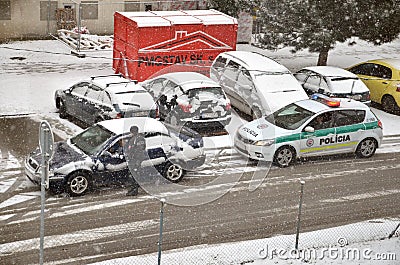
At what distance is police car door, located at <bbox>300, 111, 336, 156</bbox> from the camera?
1677 cm

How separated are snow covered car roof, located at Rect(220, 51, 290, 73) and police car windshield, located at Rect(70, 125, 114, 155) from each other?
6.41 metres

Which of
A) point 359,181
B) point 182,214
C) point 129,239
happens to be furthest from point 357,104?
point 129,239

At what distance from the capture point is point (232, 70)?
20891mm

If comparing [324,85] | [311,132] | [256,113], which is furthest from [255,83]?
[311,132]

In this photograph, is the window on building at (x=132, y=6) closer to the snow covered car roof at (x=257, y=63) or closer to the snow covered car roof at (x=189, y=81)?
the snow covered car roof at (x=257, y=63)

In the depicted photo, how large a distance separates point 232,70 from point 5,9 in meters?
10.4

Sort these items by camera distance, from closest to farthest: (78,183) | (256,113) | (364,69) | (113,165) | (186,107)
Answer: (78,183), (113,165), (186,107), (256,113), (364,69)

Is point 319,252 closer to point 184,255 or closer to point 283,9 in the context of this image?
point 184,255

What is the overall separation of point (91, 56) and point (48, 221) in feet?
44.3

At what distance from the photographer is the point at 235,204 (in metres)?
14.4

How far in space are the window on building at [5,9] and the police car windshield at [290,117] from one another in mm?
13322

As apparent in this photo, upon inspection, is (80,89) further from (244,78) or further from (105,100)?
(244,78)

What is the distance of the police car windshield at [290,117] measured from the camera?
667 inches

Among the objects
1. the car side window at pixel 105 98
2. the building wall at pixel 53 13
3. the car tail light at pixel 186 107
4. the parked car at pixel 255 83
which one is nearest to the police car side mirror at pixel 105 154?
the car side window at pixel 105 98
